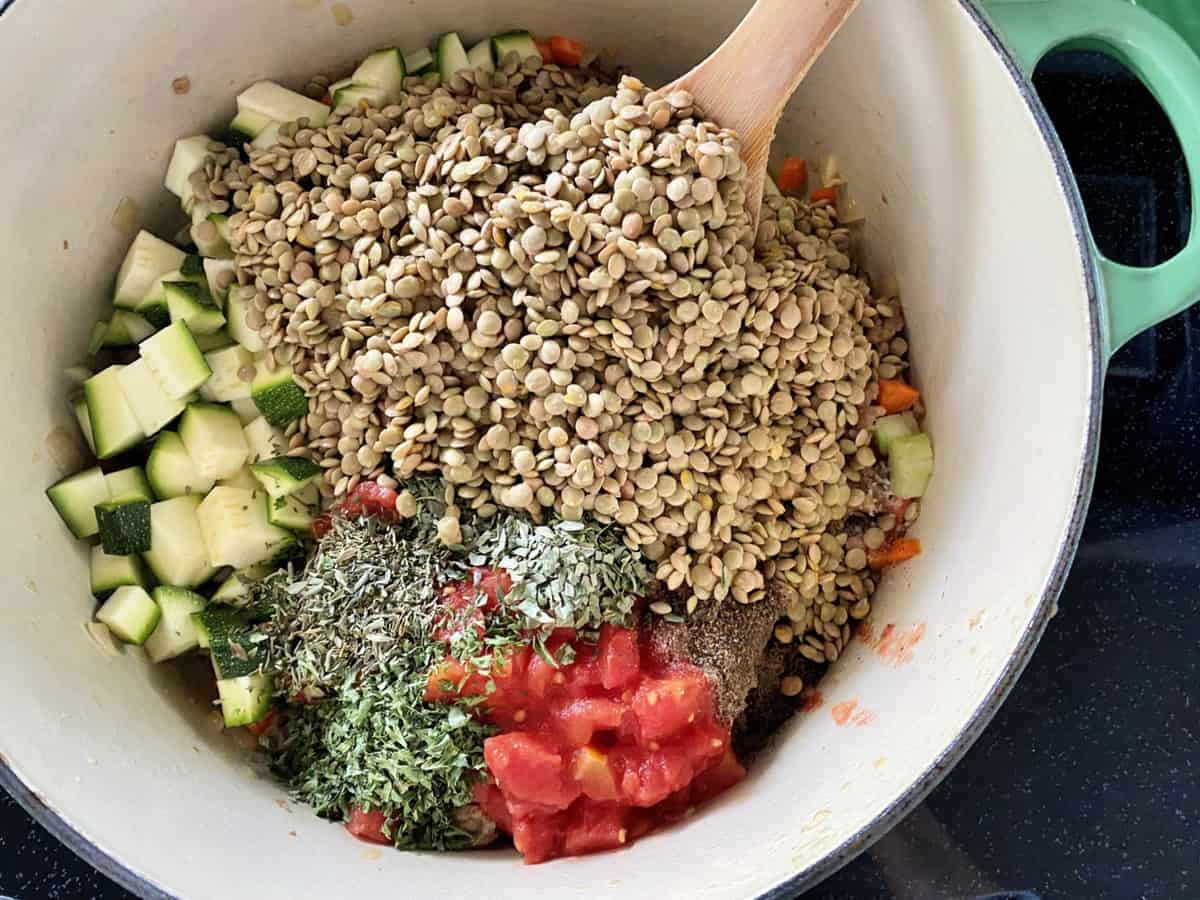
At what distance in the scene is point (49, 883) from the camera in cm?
157

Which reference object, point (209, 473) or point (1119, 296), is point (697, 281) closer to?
point (1119, 296)

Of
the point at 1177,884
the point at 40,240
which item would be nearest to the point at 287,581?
the point at 40,240

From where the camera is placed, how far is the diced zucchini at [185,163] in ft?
5.08

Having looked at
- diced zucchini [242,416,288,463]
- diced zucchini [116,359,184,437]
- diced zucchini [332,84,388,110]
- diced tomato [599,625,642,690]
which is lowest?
diced tomato [599,625,642,690]

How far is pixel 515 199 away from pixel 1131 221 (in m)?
Answer: 1.03

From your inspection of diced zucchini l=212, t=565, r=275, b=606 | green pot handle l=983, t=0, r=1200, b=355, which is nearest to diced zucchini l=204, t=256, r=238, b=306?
diced zucchini l=212, t=565, r=275, b=606

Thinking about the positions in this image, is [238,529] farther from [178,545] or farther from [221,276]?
[221,276]

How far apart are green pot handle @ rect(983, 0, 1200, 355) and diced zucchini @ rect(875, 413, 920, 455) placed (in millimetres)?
309

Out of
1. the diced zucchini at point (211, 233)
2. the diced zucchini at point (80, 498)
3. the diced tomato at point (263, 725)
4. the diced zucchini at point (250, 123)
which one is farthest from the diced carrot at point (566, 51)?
the diced tomato at point (263, 725)

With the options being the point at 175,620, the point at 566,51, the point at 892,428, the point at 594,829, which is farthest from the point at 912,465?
the point at 175,620

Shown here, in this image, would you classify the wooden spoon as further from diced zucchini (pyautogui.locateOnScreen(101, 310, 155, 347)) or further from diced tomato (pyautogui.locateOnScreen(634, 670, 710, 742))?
diced zucchini (pyautogui.locateOnScreen(101, 310, 155, 347))

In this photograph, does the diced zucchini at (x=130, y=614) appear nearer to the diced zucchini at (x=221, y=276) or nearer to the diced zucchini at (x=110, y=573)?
the diced zucchini at (x=110, y=573)

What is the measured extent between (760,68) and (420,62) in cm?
55

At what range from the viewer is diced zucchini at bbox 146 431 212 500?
1.48 m
